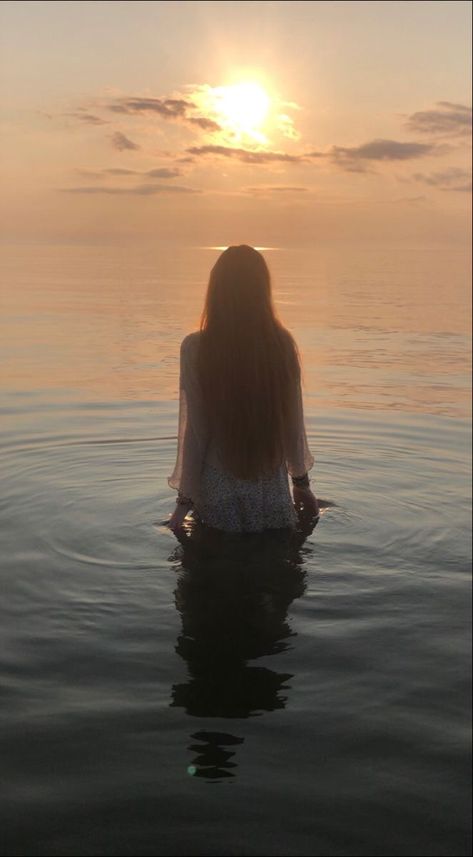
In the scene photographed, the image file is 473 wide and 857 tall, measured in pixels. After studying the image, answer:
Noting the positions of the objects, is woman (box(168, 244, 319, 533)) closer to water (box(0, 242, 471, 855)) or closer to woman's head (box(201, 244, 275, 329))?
woman's head (box(201, 244, 275, 329))

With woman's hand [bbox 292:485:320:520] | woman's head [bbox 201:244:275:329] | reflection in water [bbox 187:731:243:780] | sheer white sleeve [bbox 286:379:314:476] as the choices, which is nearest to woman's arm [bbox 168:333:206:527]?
woman's head [bbox 201:244:275:329]

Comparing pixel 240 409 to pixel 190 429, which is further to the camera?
pixel 190 429

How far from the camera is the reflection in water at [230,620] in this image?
4340 millimetres

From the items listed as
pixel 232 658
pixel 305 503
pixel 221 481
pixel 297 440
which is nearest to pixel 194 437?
pixel 221 481

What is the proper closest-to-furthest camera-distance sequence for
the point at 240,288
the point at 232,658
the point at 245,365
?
the point at 232,658 < the point at 240,288 < the point at 245,365

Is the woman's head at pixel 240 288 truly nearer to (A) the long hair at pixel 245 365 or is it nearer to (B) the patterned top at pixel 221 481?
(A) the long hair at pixel 245 365

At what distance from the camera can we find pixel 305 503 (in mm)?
7184

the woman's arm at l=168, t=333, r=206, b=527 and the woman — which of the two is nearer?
the woman

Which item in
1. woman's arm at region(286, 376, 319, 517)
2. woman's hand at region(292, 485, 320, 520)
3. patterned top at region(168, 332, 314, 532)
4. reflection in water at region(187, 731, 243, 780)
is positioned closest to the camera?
reflection in water at region(187, 731, 243, 780)

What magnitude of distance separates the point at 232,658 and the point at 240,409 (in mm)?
2046

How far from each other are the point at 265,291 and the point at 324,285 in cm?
4141

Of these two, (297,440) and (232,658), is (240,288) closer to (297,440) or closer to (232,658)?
(297,440)

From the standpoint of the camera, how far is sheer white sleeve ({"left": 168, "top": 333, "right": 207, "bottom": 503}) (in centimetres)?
650

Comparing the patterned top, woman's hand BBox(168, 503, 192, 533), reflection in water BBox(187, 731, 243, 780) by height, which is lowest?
reflection in water BBox(187, 731, 243, 780)
